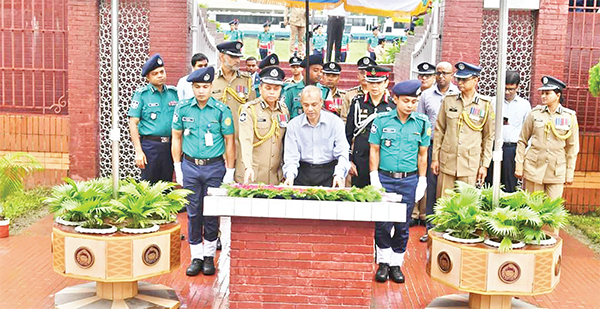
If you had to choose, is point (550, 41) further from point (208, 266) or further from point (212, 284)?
point (212, 284)

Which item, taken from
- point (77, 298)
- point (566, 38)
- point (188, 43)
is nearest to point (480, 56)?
point (566, 38)

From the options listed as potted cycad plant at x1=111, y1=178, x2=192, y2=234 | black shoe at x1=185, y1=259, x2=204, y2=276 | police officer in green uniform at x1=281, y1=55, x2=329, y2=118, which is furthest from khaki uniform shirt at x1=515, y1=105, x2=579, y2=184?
potted cycad plant at x1=111, y1=178, x2=192, y2=234

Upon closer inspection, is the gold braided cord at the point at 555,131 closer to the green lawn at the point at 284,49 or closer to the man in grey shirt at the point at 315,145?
the man in grey shirt at the point at 315,145

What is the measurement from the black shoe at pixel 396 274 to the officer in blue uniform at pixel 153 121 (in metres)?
2.53

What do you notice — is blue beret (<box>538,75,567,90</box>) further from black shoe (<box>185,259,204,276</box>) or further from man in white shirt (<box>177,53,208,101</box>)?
black shoe (<box>185,259,204,276</box>)

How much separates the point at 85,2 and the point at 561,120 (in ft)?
19.7

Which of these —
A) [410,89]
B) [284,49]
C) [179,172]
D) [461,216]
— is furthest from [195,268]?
[284,49]

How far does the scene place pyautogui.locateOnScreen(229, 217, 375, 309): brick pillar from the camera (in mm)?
6102

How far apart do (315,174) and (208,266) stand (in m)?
1.34

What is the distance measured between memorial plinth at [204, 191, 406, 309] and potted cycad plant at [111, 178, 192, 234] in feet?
1.89

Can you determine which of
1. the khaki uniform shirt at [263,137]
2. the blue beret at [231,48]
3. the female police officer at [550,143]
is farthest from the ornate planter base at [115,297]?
the female police officer at [550,143]

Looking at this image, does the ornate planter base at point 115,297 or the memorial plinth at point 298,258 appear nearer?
the memorial plinth at point 298,258

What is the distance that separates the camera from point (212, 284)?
7.34 m

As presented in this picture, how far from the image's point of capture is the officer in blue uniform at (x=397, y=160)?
288 inches
